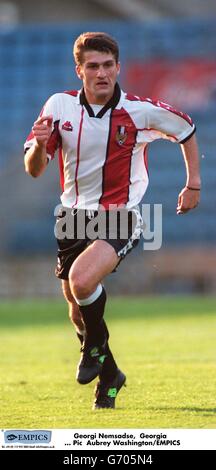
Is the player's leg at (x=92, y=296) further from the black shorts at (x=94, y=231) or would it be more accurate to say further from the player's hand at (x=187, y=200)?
the player's hand at (x=187, y=200)

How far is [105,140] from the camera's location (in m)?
6.55

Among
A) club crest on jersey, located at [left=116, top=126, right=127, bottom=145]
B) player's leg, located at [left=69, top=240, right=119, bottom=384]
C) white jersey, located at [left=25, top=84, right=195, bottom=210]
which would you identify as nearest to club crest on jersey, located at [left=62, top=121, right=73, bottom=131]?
white jersey, located at [left=25, top=84, right=195, bottom=210]

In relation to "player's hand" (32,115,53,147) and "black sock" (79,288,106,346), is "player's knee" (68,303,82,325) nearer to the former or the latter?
"black sock" (79,288,106,346)

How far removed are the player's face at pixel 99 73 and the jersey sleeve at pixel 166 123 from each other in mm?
267

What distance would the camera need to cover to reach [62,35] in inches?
848

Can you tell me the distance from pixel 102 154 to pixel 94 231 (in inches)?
17.2

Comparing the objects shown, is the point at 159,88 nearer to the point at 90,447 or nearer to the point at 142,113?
A: the point at 142,113

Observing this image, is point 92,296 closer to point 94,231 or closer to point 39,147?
point 94,231

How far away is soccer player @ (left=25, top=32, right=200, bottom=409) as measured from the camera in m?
6.44

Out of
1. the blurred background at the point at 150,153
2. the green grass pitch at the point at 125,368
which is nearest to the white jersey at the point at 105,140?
the green grass pitch at the point at 125,368

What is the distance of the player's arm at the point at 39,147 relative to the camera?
6125 millimetres

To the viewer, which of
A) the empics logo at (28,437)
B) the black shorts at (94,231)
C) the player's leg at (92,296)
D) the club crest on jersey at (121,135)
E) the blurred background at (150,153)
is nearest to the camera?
the empics logo at (28,437)

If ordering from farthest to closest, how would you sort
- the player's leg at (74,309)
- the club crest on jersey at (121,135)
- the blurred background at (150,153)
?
the blurred background at (150,153) → the player's leg at (74,309) → the club crest on jersey at (121,135)

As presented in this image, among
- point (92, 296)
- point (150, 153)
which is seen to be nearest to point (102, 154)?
point (92, 296)
